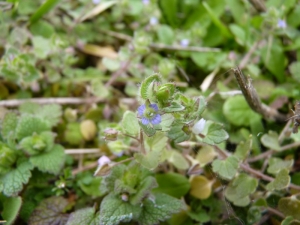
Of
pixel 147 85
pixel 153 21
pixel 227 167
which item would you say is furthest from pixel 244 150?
pixel 153 21

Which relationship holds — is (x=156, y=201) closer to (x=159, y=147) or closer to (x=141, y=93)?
(x=159, y=147)

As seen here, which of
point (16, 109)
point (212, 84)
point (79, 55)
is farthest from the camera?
point (79, 55)

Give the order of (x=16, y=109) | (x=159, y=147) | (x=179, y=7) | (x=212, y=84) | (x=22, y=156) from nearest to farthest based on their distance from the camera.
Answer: (x=159, y=147)
(x=22, y=156)
(x=16, y=109)
(x=212, y=84)
(x=179, y=7)

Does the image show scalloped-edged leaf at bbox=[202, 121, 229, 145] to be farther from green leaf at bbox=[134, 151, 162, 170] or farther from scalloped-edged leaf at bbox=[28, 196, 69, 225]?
scalloped-edged leaf at bbox=[28, 196, 69, 225]

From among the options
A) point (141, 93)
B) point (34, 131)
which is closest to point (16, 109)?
point (34, 131)

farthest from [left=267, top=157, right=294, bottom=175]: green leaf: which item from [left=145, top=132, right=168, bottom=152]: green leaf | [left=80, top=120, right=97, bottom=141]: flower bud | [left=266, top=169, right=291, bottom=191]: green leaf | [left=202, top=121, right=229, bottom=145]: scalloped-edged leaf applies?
[left=80, top=120, right=97, bottom=141]: flower bud

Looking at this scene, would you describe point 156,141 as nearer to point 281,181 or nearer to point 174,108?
point 174,108

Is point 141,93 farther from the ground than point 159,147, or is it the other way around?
point 141,93

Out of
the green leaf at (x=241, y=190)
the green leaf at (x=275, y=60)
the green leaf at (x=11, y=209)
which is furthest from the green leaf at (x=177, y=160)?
the green leaf at (x=275, y=60)
